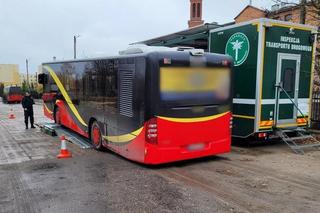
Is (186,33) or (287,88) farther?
(186,33)

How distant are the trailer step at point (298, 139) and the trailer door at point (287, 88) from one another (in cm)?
29

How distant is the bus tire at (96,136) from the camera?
9766 millimetres

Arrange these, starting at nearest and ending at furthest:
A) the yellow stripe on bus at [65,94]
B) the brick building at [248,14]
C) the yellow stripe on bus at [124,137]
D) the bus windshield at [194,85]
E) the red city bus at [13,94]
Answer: the bus windshield at [194,85]
the yellow stripe on bus at [124,137]
the yellow stripe on bus at [65,94]
the red city bus at [13,94]
the brick building at [248,14]

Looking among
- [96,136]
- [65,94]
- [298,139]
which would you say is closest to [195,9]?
[65,94]

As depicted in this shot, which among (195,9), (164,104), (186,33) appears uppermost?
(195,9)

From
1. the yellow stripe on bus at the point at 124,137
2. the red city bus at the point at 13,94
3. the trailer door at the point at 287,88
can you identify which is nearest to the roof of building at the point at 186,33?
the trailer door at the point at 287,88

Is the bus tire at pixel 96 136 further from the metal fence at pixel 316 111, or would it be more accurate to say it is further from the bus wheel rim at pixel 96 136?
the metal fence at pixel 316 111

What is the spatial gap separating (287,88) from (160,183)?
5.90 m

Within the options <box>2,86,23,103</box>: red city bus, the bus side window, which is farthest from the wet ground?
<box>2,86,23,103</box>: red city bus

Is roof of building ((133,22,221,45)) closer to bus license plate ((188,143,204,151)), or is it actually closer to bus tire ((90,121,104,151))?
bus tire ((90,121,104,151))

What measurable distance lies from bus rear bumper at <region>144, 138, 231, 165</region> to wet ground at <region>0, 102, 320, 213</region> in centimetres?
25

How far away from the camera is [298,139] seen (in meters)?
10.6

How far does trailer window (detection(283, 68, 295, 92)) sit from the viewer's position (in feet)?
34.1

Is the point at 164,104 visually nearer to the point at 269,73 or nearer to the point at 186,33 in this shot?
the point at 269,73
